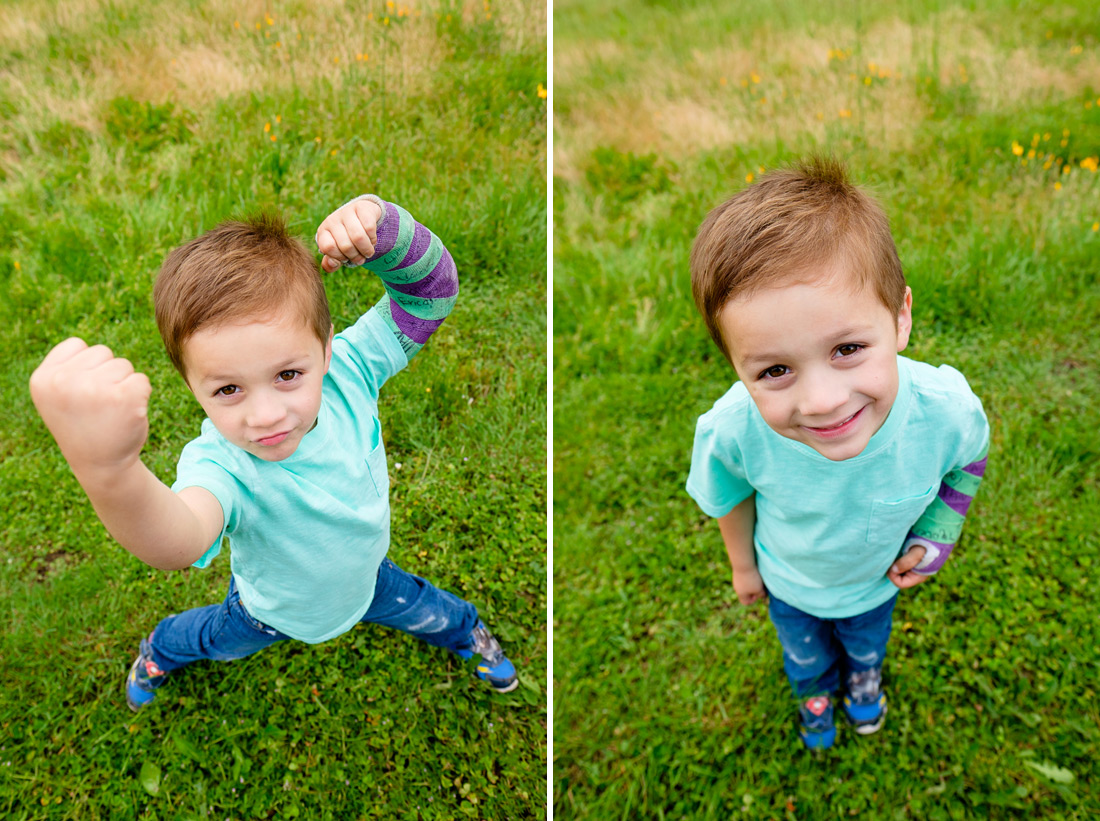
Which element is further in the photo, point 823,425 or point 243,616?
point 243,616

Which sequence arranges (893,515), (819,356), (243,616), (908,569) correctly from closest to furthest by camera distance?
(819,356)
(893,515)
(908,569)
(243,616)

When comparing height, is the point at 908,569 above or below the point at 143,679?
above

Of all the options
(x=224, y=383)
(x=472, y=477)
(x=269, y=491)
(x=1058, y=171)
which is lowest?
(x=472, y=477)

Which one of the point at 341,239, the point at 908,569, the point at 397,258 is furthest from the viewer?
the point at 908,569

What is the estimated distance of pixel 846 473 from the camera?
1.85 metres

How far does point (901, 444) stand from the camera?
182 centimetres

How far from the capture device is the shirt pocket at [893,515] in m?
1.91

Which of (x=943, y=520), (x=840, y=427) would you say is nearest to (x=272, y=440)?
(x=840, y=427)

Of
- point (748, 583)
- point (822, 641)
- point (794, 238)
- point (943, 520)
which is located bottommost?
point (822, 641)

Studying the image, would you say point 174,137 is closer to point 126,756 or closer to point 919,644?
point 126,756

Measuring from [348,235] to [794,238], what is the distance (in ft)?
2.96

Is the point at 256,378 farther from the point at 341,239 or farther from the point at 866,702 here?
the point at 866,702

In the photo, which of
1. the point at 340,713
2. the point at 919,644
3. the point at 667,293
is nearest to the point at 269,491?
the point at 340,713

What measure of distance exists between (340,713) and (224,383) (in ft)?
5.23
